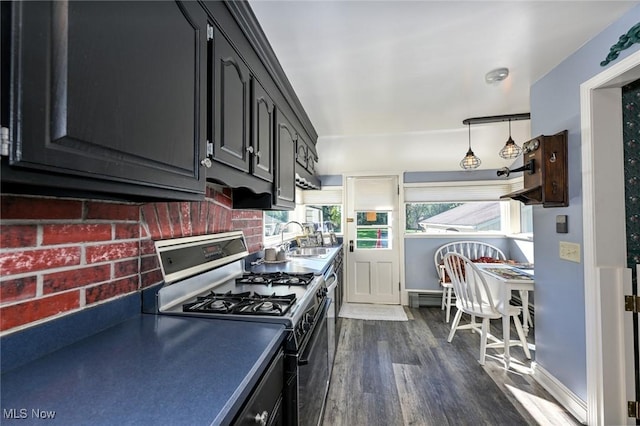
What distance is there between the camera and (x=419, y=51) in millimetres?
1797

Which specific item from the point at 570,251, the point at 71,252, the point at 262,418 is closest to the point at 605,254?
the point at 570,251

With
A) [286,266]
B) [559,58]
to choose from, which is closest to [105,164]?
[286,266]

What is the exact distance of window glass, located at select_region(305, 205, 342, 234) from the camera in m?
4.47

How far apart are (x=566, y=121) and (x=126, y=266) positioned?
8.90ft

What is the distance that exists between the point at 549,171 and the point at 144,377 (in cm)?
248

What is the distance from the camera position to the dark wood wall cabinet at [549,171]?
1.91 meters

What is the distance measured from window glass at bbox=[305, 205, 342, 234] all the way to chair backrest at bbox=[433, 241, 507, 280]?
1.52m

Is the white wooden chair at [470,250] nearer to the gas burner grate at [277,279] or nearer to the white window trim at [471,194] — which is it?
the white window trim at [471,194]

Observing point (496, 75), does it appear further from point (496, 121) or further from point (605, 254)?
point (605, 254)

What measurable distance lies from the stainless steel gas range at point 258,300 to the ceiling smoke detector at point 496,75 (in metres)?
1.96

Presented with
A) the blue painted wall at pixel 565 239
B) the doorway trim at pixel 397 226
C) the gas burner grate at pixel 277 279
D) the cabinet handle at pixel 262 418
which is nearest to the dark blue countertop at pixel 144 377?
the cabinet handle at pixel 262 418

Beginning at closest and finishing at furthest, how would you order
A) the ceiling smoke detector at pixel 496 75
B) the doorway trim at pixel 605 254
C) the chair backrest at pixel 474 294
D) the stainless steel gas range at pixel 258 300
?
the stainless steel gas range at pixel 258 300 < the doorway trim at pixel 605 254 < the ceiling smoke detector at pixel 496 75 < the chair backrest at pixel 474 294

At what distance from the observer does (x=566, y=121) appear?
193 cm

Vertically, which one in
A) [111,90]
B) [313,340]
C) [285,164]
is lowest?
[313,340]
